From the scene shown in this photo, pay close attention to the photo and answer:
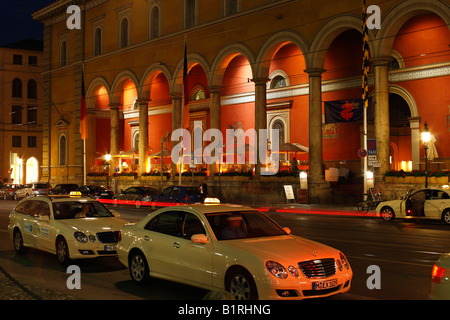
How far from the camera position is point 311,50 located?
3066 centimetres

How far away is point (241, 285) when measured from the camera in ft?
24.7

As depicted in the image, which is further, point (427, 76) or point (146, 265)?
point (427, 76)

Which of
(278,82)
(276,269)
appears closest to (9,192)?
(278,82)

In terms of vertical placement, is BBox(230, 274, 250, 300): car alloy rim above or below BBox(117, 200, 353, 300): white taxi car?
below

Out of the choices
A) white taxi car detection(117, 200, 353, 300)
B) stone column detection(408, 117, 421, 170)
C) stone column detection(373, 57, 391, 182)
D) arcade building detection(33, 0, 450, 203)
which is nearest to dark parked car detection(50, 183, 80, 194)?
arcade building detection(33, 0, 450, 203)

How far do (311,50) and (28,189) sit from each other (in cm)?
2549

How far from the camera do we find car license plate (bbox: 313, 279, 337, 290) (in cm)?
742

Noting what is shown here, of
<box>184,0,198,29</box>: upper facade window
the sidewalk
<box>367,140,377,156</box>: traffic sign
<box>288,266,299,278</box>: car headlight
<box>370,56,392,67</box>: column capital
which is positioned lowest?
the sidewalk

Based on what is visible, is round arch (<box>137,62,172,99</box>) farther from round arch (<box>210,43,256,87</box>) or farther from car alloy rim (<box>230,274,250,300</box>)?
car alloy rim (<box>230,274,250,300</box>)

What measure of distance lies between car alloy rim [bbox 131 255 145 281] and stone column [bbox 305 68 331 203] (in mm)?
21666
